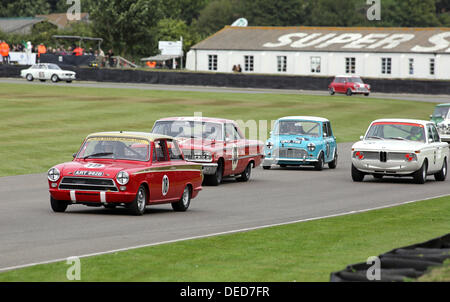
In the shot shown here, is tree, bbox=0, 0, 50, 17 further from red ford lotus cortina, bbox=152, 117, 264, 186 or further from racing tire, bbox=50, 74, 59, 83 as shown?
red ford lotus cortina, bbox=152, 117, 264, 186

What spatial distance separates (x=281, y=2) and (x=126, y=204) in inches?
5194

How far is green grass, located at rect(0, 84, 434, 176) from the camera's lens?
29953 mm

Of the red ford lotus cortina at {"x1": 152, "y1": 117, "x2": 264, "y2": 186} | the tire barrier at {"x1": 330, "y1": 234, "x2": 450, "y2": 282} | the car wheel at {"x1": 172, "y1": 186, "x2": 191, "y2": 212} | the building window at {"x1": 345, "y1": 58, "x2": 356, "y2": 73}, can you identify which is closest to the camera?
the tire barrier at {"x1": 330, "y1": 234, "x2": 450, "y2": 282}

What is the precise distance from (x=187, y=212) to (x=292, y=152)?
9841 mm

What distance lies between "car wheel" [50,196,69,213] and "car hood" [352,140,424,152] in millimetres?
9312

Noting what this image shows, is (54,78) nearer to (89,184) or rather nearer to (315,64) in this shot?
(315,64)

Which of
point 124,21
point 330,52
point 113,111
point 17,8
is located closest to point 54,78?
point 113,111

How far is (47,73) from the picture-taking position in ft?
224

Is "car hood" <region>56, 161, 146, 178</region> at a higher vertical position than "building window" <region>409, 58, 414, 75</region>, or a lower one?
lower

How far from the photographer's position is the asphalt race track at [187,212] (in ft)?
38.8

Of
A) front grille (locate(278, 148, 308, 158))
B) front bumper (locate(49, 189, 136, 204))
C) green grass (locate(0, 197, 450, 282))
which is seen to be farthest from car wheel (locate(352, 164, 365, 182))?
front bumper (locate(49, 189, 136, 204))

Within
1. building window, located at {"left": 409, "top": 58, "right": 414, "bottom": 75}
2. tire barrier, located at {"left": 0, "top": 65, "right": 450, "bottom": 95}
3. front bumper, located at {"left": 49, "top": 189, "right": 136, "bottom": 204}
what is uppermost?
building window, located at {"left": 409, "top": 58, "right": 414, "bottom": 75}

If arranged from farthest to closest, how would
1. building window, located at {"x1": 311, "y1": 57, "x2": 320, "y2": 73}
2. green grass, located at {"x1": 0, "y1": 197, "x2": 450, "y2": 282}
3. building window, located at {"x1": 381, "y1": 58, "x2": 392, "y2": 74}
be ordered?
building window, located at {"x1": 311, "y1": 57, "x2": 320, "y2": 73}, building window, located at {"x1": 381, "y1": 58, "x2": 392, "y2": 74}, green grass, located at {"x1": 0, "y1": 197, "x2": 450, "y2": 282}

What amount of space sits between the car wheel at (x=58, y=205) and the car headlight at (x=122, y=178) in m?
1.12
